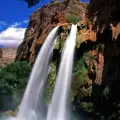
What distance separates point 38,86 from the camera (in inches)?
1293

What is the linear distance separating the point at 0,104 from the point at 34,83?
9565 millimetres


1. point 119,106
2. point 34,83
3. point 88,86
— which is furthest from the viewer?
point 34,83

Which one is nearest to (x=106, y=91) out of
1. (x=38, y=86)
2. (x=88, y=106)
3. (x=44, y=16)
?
(x=88, y=106)

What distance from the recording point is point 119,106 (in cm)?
2509

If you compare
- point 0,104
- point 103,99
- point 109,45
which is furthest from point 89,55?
point 0,104

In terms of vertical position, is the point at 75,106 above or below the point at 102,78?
below

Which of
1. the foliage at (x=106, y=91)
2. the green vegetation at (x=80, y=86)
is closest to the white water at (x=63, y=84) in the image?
the green vegetation at (x=80, y=86)

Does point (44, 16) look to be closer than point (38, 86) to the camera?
No

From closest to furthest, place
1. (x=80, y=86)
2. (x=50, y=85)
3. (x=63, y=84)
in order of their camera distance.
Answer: (x=80, y=86) → (x=63, y=84) → (x=50, y=85)

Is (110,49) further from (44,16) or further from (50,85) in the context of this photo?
(44,16)

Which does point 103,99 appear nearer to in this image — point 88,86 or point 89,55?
point 88,86

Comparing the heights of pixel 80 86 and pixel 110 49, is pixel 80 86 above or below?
below

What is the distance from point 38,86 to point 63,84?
13.2ft

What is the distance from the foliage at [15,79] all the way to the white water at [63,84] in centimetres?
772
